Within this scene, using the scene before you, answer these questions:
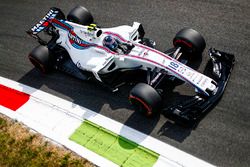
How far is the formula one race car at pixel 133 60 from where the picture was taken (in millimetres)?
7418

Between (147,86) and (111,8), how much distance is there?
4.63 meters

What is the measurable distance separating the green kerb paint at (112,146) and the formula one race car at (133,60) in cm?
84

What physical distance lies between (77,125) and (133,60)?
79.2 inches

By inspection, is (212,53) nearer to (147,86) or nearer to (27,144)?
(147,86)

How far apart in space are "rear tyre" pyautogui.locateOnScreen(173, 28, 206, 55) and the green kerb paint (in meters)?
2.72

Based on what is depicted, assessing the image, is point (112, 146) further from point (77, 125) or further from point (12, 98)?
point (12, 98)

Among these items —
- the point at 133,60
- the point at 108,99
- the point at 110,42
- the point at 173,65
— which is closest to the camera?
the point at 173,65

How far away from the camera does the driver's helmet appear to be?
8.41m

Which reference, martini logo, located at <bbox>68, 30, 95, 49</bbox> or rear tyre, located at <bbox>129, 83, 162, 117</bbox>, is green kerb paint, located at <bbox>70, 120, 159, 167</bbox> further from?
martini logo, located at <bbox>68, 30, 95, 49</bbox>

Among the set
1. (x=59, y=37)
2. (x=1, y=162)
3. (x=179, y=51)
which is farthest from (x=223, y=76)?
(x=1, y=162)

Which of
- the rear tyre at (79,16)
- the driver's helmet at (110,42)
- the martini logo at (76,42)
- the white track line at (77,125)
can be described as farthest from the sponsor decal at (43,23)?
the driver's helmet at (110,42)

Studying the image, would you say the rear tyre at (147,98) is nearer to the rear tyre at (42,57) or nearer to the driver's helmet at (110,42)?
the driver's helmet at (110,42)

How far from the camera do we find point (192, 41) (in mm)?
8203

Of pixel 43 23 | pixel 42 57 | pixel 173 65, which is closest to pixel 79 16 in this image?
pixel 43 23
